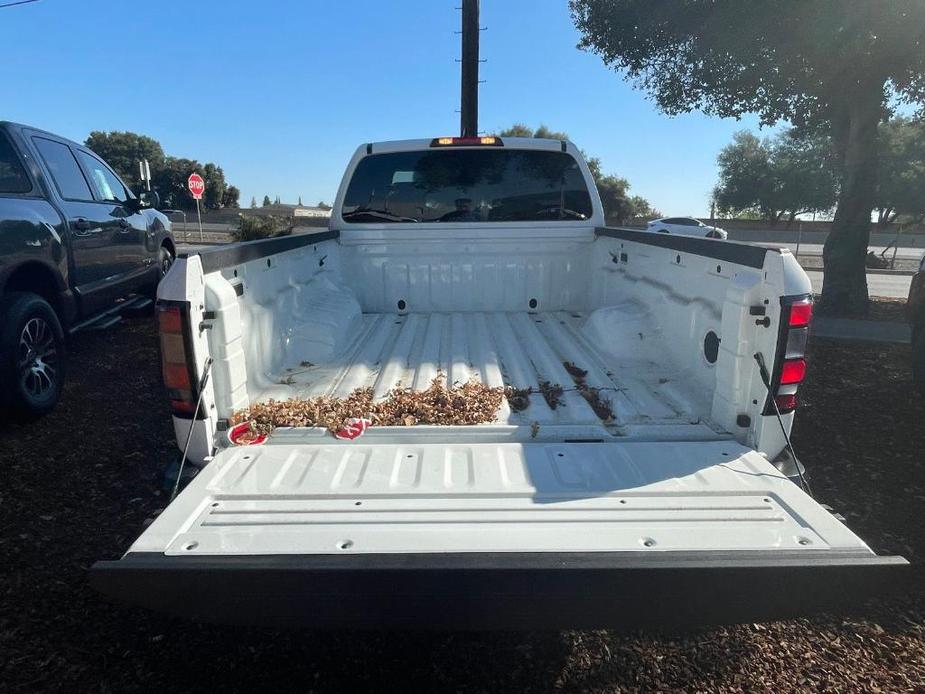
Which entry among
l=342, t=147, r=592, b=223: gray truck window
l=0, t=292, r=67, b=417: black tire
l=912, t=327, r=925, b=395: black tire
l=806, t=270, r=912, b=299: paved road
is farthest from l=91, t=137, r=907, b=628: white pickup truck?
l=806, t=270, r=912, b=299: paved road

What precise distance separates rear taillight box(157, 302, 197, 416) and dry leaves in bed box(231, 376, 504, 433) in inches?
9.6

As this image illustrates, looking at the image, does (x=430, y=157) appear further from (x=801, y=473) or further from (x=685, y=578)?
(x=685, y=578)

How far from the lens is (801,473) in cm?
226

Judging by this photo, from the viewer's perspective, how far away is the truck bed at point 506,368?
110 inches

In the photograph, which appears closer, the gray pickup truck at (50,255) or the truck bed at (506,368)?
the truck bed at (506,368)

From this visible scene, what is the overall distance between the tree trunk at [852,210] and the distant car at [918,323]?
13.9 ft

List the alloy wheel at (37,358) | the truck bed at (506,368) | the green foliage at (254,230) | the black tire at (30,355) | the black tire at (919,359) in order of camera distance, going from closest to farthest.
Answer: the truck bed at (506,368) → the black tire at (30,355) → the alloy wheel at (37,358) → the black tire at (919,359) → the green foliage at (254,230)

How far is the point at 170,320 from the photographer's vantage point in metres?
2.18

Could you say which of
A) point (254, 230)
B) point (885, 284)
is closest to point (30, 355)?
point (254, 230)

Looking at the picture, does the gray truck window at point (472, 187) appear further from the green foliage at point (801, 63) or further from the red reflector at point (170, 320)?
the green foliage at point (801, 63)

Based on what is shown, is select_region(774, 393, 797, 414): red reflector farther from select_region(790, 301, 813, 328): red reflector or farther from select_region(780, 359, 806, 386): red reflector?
select_region(790, 301, 813, 328): red reflector

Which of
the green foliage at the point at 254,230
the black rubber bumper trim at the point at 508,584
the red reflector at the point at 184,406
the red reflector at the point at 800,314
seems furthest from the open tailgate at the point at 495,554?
the green foliage at the point at 254,230

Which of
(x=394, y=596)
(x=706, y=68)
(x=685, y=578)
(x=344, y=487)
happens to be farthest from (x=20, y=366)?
(x=706, y=68)

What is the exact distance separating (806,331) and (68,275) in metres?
5.37
